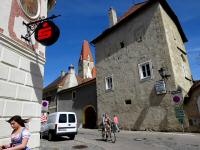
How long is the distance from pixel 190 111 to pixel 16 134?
13738 mm

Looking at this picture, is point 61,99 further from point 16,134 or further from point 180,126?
point 16,134

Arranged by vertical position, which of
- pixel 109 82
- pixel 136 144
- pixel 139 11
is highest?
pixel 139 11

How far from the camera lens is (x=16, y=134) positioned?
3289 millimetres

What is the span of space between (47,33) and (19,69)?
1.38 meters

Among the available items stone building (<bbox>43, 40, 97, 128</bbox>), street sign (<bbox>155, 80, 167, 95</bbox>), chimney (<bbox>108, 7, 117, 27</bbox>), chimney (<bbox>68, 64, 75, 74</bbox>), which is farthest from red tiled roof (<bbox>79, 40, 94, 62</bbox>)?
street sign (<bbox>155, 80, 167, 95</bbox>)

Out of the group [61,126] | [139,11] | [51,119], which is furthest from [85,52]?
[61,126]

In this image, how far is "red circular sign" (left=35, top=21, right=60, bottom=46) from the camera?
5.46 m

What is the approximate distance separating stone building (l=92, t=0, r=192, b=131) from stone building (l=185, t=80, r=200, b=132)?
0.48 m

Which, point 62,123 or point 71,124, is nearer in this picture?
point 62,123

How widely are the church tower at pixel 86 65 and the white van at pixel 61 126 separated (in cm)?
4238

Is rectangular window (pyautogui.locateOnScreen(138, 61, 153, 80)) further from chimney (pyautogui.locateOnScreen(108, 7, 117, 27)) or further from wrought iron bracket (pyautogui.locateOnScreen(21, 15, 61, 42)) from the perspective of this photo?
wrought iron bracket (pyautogui.locateOnScreen(21, 15, 61, 42))

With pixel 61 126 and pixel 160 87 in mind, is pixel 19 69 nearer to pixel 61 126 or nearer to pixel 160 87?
pixel 61 126

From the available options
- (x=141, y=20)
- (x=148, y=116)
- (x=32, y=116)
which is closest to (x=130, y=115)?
(x=148, y=116)

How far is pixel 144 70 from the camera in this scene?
1750 cm
